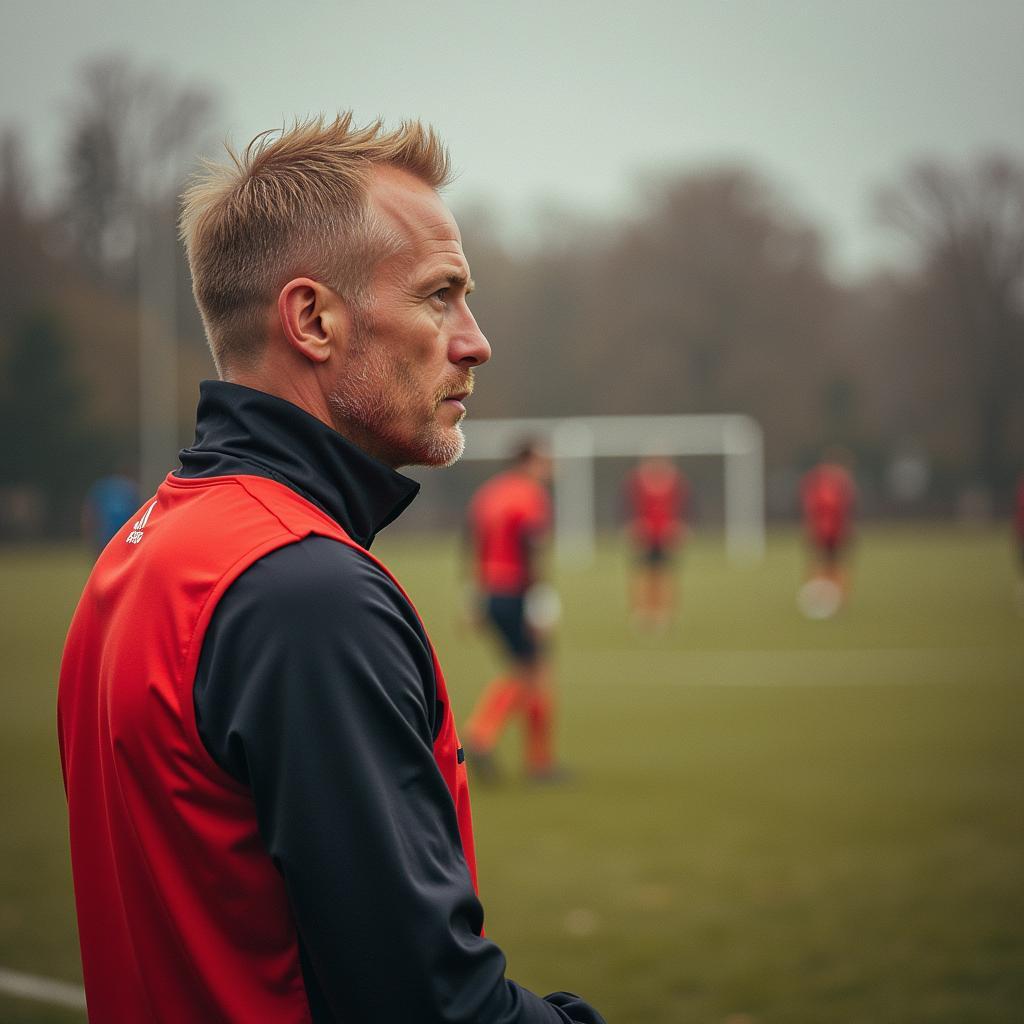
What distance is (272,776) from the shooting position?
125 centimetres

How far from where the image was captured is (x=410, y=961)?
123 cm

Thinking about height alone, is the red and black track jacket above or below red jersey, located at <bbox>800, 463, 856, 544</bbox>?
above

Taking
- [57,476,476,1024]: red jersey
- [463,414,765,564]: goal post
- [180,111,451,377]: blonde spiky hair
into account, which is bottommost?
[463,414,765,564]: goal post

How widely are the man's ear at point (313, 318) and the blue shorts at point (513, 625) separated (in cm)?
770

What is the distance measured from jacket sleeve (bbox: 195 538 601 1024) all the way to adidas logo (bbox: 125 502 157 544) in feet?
1.17

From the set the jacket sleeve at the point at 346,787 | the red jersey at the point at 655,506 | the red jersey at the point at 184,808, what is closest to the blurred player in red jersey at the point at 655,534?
the red jersey at the point at 655,506

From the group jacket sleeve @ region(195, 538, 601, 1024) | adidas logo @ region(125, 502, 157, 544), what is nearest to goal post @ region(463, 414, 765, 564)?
adidas logo @ region(125, 502, 157, 544)

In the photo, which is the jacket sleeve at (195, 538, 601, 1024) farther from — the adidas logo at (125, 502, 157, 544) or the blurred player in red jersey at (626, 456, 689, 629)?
the blurred player in red jersey at (626, 456, 689, 629)

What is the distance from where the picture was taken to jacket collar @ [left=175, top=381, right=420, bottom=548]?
151 cm

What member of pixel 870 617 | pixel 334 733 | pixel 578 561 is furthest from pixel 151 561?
pixel 578 561

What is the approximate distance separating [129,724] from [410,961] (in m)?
0.39

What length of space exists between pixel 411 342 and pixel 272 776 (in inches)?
22.9

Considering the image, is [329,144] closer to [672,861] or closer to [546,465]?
[672,861]

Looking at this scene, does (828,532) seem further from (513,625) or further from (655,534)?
(513,625)
